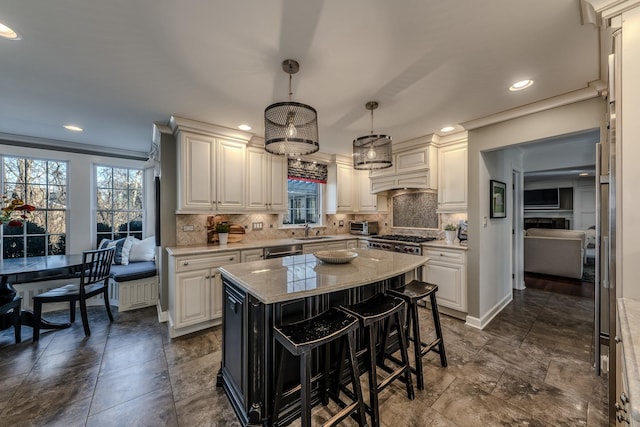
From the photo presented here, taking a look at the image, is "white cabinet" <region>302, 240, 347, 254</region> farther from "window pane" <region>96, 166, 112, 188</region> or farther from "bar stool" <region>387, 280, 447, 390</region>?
"window pane" <region>96, 166, 112, 188</region>

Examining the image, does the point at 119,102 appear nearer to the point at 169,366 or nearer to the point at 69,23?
the point at 69,23

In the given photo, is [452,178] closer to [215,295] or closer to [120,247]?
[215,295]

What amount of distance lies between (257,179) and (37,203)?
3.17 meters

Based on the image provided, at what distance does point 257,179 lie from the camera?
3.59m

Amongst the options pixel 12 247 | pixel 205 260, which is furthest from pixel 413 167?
pixel 12 247

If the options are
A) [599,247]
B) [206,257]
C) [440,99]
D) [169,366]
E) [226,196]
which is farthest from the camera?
[226,196]

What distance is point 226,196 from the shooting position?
327 cm

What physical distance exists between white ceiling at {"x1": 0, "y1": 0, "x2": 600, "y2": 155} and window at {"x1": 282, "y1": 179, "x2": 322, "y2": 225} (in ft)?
6.43

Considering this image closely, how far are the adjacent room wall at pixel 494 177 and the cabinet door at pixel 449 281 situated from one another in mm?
93

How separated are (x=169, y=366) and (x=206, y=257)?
1.08m

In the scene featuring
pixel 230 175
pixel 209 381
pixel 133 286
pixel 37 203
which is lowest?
pixel 209 381

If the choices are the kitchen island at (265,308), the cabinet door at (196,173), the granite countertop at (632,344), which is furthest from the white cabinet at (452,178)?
the cabinet door at (196,173)

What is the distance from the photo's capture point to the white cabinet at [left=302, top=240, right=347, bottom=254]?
12.3 feet

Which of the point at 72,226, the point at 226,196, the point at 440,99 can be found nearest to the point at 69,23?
the point at 226,196
